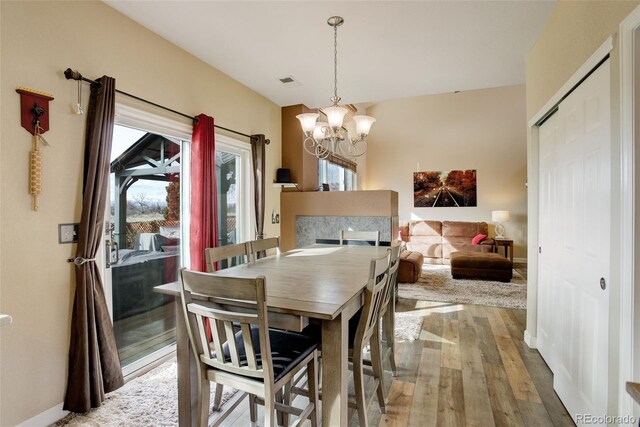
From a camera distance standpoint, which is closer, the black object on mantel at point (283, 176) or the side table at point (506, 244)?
the black object on mantel at point (283, 176)

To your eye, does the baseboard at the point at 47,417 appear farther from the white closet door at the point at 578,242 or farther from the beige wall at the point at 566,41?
the beige wall at the point at 566,41

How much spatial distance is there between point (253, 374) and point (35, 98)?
6.44ft

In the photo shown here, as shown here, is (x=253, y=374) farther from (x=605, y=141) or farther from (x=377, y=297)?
(x=605, y=141)

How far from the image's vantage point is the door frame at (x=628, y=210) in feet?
4.14

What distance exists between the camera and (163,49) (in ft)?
8.63

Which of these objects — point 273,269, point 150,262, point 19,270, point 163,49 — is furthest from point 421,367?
point 163,49

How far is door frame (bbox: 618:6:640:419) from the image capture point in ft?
4.14

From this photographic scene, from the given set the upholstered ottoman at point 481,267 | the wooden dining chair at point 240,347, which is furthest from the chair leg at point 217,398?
the upholstered ottoman at point 481,267

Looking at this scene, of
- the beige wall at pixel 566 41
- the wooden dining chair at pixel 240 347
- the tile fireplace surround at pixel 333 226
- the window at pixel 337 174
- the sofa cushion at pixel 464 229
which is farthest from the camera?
the sofa cushion at pixel 464 229

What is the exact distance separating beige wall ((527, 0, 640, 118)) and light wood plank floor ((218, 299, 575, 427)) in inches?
82.4

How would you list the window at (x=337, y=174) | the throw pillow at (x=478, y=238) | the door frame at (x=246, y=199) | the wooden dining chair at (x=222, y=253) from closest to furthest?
the wooden dining chair at (x=222, y=253), the door frame at (x=246, y=199), the window at (x=337, y=174), the throw pillow at (x=478, y=238)

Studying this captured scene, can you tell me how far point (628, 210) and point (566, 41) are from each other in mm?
1353

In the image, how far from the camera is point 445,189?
7488 mm

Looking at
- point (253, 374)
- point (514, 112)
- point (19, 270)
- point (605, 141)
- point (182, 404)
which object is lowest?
point (182, 404)
